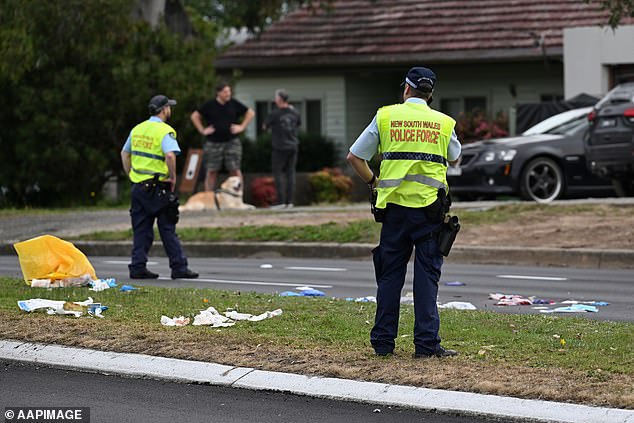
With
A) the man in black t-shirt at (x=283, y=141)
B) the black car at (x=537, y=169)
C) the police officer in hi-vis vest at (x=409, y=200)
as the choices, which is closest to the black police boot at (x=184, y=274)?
the police officer in hi-vis vest at (x=409, y=200)

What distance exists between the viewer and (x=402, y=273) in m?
8.55

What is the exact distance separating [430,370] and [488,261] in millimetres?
8844

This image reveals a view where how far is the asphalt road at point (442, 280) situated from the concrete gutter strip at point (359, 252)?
34 centimetres

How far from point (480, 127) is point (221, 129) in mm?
8420

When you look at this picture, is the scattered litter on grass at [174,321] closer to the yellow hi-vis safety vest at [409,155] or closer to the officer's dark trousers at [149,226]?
the yellow hi-vis safety vest at [409,155]

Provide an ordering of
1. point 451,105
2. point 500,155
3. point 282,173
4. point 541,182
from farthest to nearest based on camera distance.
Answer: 1. point 451,105
2. point 282,173
3. point 500,155
4. point 541,182

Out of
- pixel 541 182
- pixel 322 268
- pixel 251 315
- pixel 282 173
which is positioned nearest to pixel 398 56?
pixel 282 173

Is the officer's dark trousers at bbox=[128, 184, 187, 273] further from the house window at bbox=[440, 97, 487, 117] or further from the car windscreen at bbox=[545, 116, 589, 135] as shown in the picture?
the house window at bbox=[440, 97, 487, 117]

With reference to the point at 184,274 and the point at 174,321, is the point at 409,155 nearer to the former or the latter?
the point at 174,321

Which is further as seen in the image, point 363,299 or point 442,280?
point 442,280

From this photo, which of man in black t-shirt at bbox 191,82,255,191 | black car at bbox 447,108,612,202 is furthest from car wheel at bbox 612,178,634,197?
man in black t-shirt at bbox 191,82,255,191

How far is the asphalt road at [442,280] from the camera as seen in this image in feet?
40.4

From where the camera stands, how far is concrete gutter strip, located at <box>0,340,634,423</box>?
6988 millimetres

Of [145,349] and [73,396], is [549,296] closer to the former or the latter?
[145,349]
